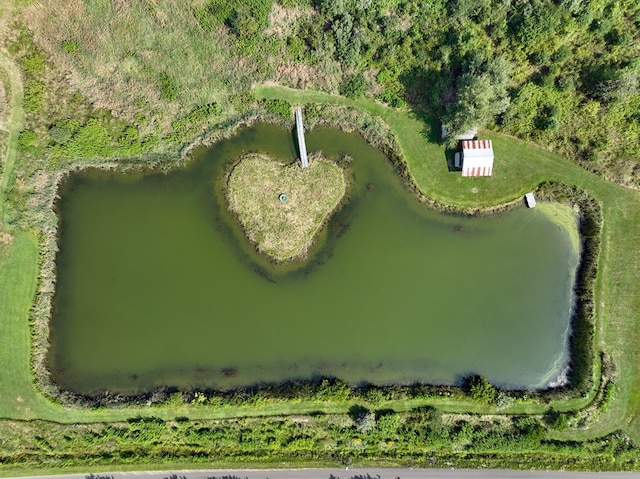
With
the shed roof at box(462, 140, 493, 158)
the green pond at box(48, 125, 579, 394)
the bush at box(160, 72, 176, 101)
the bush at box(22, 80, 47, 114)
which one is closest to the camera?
the bush at box(22, 80, 47, 114)

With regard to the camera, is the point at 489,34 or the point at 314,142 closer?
the point at 489,34

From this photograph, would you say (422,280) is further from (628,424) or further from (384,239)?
(628,424)

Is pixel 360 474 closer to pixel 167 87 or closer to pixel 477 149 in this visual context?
pixel 477 149

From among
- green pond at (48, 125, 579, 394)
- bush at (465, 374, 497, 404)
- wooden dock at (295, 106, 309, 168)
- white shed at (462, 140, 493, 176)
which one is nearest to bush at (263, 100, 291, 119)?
wooden dock at (295, 106, 309, 168)

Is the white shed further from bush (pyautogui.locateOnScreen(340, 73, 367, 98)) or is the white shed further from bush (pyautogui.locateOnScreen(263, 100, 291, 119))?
bush (pyautogui.locateOnScreen(263, 100, 291, 119))

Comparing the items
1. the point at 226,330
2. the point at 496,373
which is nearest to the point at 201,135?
the point at 226,330

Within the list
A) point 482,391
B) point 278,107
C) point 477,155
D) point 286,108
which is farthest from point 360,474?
point 278,107
